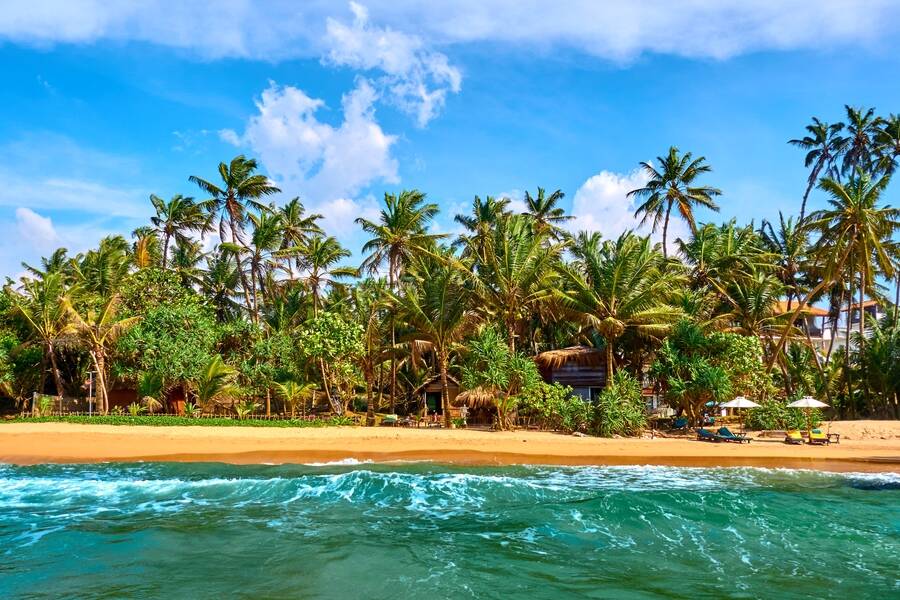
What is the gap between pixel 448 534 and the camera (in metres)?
10.9

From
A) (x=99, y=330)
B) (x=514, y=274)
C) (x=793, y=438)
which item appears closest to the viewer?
(x=793, y=438)

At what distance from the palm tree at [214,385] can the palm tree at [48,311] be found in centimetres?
703

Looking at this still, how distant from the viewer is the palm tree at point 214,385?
2738cm

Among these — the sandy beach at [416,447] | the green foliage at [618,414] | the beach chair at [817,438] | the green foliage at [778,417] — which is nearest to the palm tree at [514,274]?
the green foliage at [618,414]

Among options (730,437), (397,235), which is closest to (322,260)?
(397,235)

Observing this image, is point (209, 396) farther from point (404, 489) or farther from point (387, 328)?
point (404, 489)

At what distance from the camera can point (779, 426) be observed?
78.6 feet

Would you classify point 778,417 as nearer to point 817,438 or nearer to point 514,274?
point 817,438

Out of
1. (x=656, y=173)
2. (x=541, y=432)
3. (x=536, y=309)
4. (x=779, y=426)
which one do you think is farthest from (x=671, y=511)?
(x=656, y=173)

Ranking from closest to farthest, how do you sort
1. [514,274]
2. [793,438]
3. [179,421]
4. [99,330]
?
[793,438], [179,421], [514,274], [99,330]

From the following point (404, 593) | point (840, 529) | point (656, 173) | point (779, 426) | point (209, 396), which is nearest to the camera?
point (404, 593)

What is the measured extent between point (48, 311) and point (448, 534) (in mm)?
26576

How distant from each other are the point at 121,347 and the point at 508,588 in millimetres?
25528

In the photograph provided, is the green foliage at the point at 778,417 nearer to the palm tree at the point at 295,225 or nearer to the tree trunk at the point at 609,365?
the tree trunk at the point at 609,365
